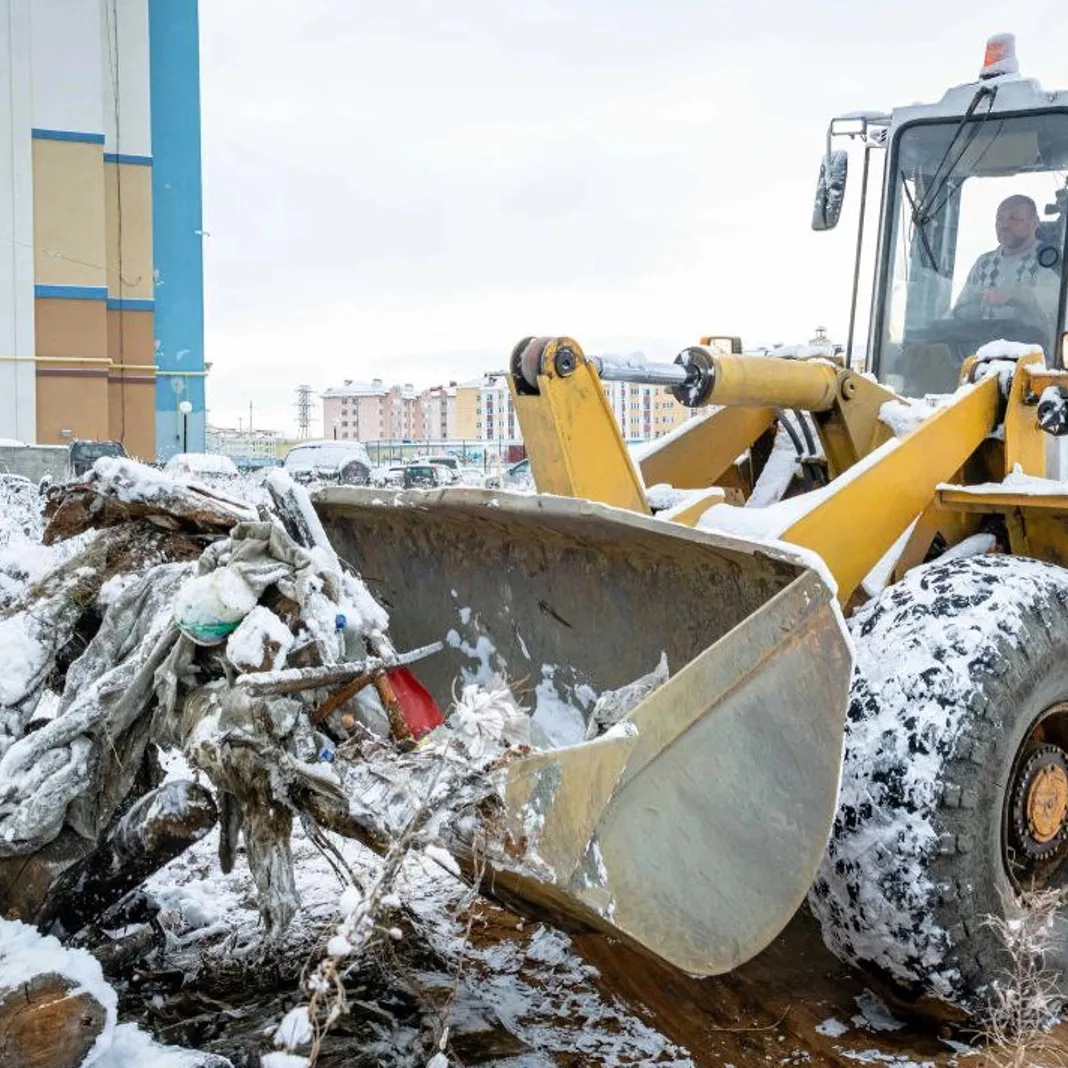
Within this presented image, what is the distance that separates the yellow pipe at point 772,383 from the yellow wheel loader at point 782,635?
0.01m

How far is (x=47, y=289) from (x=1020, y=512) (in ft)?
63.1

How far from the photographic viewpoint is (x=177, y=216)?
2272 cm

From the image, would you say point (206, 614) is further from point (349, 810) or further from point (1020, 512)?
point (1020, 512)

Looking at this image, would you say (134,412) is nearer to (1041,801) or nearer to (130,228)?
(130,228)

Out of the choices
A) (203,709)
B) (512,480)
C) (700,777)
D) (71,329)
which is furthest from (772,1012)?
(71,329)

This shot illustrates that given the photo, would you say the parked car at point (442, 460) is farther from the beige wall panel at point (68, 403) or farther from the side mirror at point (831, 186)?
the side mirror at point (831, 186)

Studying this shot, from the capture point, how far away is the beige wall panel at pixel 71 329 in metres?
20.6

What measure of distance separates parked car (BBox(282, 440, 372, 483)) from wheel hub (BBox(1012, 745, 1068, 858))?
74.0ft

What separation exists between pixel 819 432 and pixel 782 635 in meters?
2.04

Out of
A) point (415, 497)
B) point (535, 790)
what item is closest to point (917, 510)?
point (415, 497)

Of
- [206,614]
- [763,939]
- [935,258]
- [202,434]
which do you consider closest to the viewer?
[763,939]

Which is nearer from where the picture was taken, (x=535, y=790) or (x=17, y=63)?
(x=535, y=790)

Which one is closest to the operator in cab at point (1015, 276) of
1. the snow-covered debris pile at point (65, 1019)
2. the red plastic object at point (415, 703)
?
the red plastic object at point (415, 703)

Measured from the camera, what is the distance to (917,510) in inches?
156
